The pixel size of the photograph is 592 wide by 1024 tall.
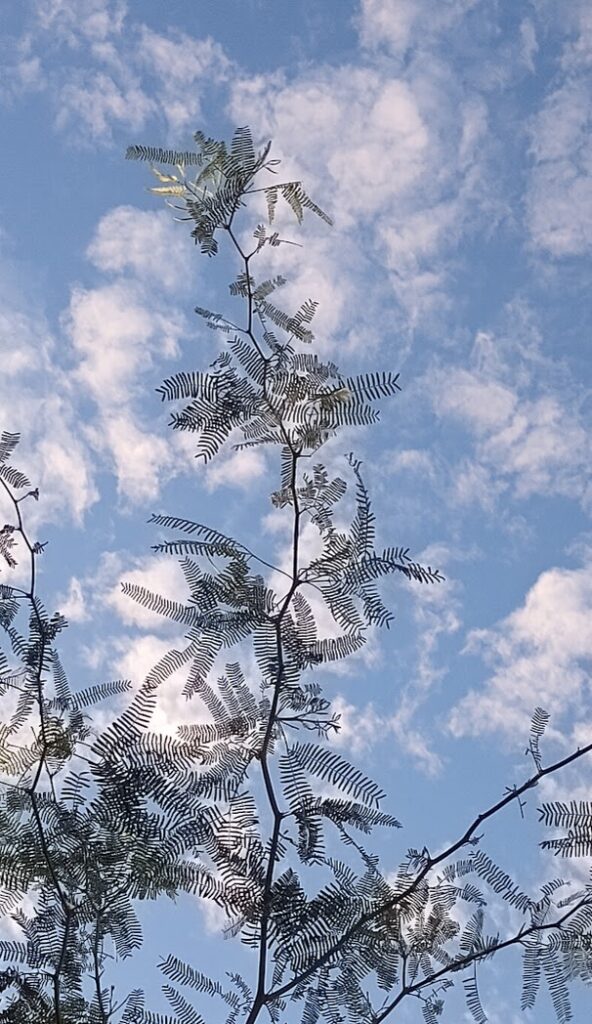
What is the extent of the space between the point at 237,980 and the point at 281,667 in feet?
3.58

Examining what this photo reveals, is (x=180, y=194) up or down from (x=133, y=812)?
up

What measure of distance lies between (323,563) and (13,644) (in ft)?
2.77

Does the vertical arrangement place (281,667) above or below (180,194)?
below

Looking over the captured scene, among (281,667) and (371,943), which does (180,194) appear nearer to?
(281,667)

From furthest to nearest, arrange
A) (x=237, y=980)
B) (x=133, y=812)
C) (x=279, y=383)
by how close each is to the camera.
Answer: (x=237, y=980) < (x=279, y=383) < (x=133, y=812)

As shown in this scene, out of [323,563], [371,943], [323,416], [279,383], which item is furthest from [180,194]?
[371,943]

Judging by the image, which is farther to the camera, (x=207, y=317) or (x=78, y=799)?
(x=207, y=317)

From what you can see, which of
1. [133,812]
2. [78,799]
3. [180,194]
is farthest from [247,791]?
[180,194]

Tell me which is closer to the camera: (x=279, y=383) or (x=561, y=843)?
(x=561, y=843)

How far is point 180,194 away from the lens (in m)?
2.28

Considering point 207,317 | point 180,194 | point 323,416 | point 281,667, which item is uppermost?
point 180,194

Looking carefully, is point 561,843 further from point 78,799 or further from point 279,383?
point 279,383

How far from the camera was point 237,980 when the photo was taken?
2.57 metres

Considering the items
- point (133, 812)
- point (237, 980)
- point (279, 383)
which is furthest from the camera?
point (237, 980)
